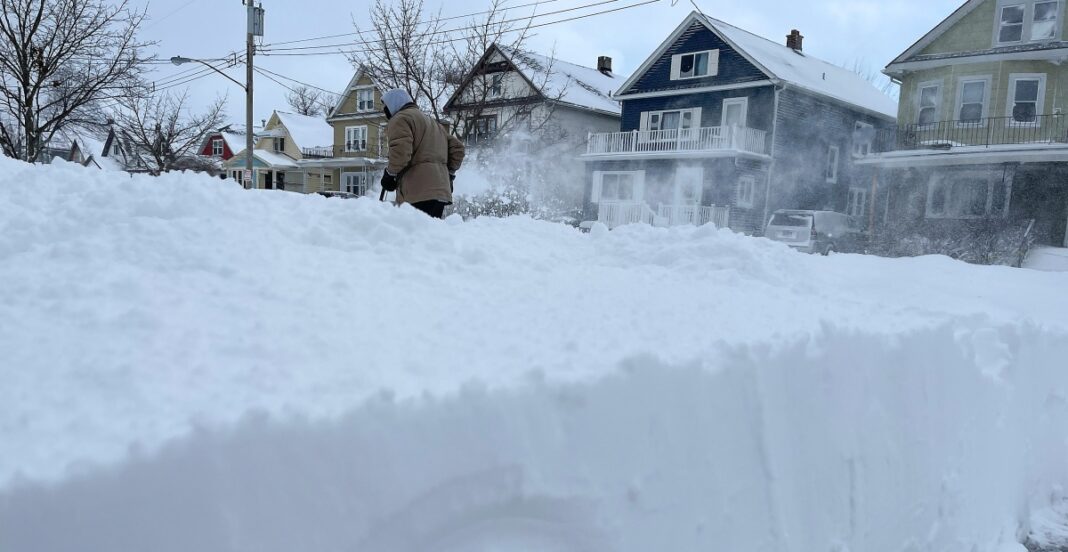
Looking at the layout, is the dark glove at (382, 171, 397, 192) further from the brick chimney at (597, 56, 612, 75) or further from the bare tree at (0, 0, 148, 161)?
the brick chimney at (597, 56, 612, 75)

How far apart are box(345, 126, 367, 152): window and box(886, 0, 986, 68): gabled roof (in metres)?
26.1

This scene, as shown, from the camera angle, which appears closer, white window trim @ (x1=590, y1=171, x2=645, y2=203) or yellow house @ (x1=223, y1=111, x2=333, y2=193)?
white window trim @ (x1=590, y1=171, x2=645, y2=203)

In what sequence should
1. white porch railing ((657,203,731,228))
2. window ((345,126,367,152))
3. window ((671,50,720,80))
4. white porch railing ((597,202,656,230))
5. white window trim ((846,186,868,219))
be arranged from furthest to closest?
window ((345,126,367,152)) < white window trim ((846,186,868,219)) < white porch railing ((597,202,656,230)) < window ((671,50,720,80)) < white porch railing ((657,203,731,228))

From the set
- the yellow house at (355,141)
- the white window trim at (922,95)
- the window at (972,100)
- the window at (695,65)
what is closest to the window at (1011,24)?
the window at (972,100)

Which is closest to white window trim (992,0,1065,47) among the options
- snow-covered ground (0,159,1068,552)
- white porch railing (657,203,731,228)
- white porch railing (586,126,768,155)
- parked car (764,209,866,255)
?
white porch railing (586,126,768,155)

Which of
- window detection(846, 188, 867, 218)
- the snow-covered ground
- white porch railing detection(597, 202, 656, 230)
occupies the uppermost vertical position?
window detection(846, 188, 867, 218)

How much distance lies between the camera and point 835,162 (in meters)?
25.2

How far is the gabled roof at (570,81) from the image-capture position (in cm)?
2612

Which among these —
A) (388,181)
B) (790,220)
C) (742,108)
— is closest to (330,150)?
(742,108)

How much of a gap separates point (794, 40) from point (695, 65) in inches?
251

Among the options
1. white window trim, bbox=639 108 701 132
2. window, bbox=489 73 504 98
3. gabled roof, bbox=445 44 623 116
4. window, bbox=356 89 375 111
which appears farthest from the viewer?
window, bbox=356 89 375 111

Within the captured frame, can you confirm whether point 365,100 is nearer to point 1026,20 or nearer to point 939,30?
point 939,30

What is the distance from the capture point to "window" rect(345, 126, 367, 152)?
3788 cm

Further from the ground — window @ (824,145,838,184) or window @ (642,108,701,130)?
window @ (642,108,701,130)
